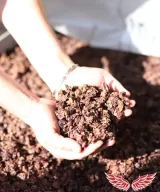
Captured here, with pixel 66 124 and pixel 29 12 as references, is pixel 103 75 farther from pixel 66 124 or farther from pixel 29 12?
pixel 29 12

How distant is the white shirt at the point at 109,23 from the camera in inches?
104

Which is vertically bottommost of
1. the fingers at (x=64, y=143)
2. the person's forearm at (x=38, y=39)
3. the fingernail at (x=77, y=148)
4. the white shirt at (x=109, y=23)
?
the white shirt at (x=109, y=23)

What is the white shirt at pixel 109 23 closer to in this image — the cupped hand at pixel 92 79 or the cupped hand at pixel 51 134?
the cupped hand at pixel 92 79

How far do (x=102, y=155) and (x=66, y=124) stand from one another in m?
0.37

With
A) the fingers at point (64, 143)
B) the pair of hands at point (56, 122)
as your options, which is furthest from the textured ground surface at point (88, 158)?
the fingers at point (64, 143)

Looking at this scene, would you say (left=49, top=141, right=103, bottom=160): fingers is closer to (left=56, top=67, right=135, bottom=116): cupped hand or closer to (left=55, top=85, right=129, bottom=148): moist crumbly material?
(left=55, top=85, right=129, bottom=148): moist crumbly material

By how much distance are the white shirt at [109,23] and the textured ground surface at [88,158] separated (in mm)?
257

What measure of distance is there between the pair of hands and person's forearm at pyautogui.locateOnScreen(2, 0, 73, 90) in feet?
0.27

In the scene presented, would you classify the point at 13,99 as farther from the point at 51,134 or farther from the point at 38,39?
the point at 38,39

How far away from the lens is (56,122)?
1.83m

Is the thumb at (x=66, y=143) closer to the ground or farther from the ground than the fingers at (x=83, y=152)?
farther from the ground

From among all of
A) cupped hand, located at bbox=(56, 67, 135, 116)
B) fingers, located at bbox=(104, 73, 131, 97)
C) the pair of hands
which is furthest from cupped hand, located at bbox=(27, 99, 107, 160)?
fingers, located at bbox=(104, 73, 131, 97)

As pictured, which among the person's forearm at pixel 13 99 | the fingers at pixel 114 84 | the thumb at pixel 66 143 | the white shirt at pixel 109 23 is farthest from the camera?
the white shirt at pixel 109 23

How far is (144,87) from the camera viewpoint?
2.50 metres
